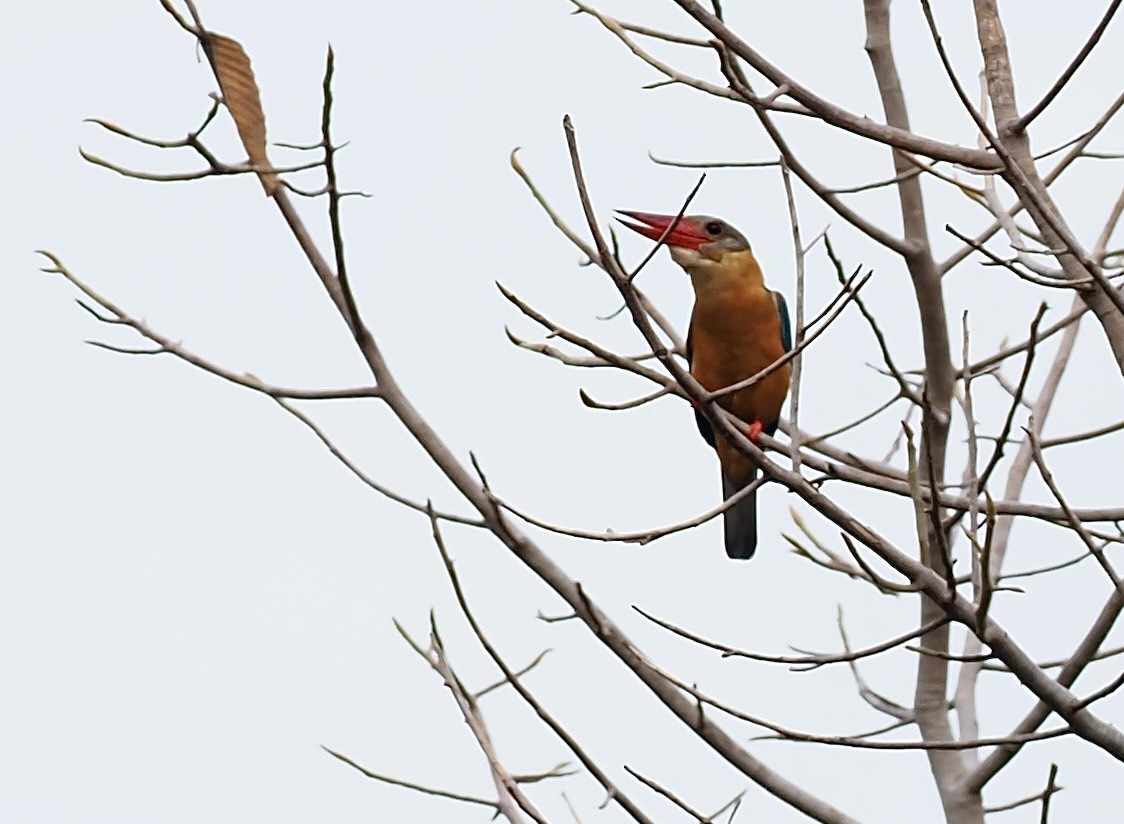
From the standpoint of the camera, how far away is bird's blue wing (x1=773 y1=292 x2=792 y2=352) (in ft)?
16.9

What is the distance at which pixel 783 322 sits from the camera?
17.1ft

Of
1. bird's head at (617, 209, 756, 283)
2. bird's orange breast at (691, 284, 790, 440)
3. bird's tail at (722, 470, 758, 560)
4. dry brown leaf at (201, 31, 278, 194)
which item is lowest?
dry brown leaf at (201, 31, 278, 194)

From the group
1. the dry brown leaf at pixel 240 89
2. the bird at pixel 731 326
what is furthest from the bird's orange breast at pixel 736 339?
the dry brown leaf at pixel 240 89

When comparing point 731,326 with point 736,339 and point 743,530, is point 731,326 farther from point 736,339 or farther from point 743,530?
point 743,530

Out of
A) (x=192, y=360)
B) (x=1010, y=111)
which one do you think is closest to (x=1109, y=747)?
(x=1010, y=111)

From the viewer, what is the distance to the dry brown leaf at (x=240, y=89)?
295 centimetres

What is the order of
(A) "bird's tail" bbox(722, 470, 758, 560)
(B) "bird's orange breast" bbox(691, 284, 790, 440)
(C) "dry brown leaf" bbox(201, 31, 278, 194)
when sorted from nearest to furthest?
(C) "dry brown leaf" bbox(201, 31, 278, 194), (B) "bird's orange breast" bbox(691, 284, 790, 440), (A) "bird's tail" bbox(722, 470, 758, 560)

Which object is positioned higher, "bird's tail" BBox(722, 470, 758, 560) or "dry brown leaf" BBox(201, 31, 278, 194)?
"bird's tail" BBox(722, 470, 758, 560)

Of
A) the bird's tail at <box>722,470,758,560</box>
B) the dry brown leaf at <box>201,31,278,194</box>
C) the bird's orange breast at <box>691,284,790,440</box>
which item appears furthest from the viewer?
the bird's tail at <box>722,470,758,560</box>

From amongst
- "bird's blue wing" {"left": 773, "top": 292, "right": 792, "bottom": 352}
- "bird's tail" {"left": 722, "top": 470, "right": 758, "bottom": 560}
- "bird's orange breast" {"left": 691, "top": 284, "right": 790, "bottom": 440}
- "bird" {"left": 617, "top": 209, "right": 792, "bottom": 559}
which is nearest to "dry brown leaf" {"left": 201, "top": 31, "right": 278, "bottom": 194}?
"bird" {"left": 617, "top": 209, "right": 792, "bottom": 559}

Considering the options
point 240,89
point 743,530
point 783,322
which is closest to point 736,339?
point 783,322

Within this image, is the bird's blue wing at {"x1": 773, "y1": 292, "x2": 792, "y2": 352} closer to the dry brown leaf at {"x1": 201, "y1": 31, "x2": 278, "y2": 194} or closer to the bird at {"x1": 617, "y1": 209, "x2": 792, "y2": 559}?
the bird at {"x1": 617, "y1": 209, "x2": 792, "y2": 559}

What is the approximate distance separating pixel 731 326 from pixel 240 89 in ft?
7.78

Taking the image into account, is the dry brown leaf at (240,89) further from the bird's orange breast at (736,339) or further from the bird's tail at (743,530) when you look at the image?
the bird's tail at (743,530)
